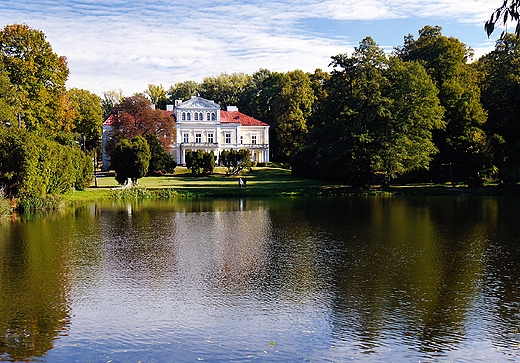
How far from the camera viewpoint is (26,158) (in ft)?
96.0

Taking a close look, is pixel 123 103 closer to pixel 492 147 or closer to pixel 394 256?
pixel 492 147

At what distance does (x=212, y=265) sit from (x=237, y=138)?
225 ft

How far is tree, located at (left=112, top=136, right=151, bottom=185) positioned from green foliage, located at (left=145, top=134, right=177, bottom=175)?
14.3 m

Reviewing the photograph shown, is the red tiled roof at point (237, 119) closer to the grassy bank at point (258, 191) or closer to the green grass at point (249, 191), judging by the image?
the green grass at point (249, 191)

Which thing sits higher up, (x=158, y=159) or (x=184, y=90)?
(x=184, y=90)

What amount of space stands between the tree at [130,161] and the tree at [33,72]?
6182 millimetres

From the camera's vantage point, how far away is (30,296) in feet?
39.0

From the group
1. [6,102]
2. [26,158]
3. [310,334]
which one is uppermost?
[6,102]

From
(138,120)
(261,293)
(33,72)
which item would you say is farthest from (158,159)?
(261,293)

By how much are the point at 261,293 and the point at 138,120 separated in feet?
189

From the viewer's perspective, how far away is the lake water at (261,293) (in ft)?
28.9

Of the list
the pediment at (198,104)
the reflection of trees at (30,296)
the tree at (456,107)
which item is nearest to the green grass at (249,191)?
the tree at (456,107)

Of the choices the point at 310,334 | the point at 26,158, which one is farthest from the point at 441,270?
the point at 26,158

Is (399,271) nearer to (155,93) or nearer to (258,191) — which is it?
(258,191)
